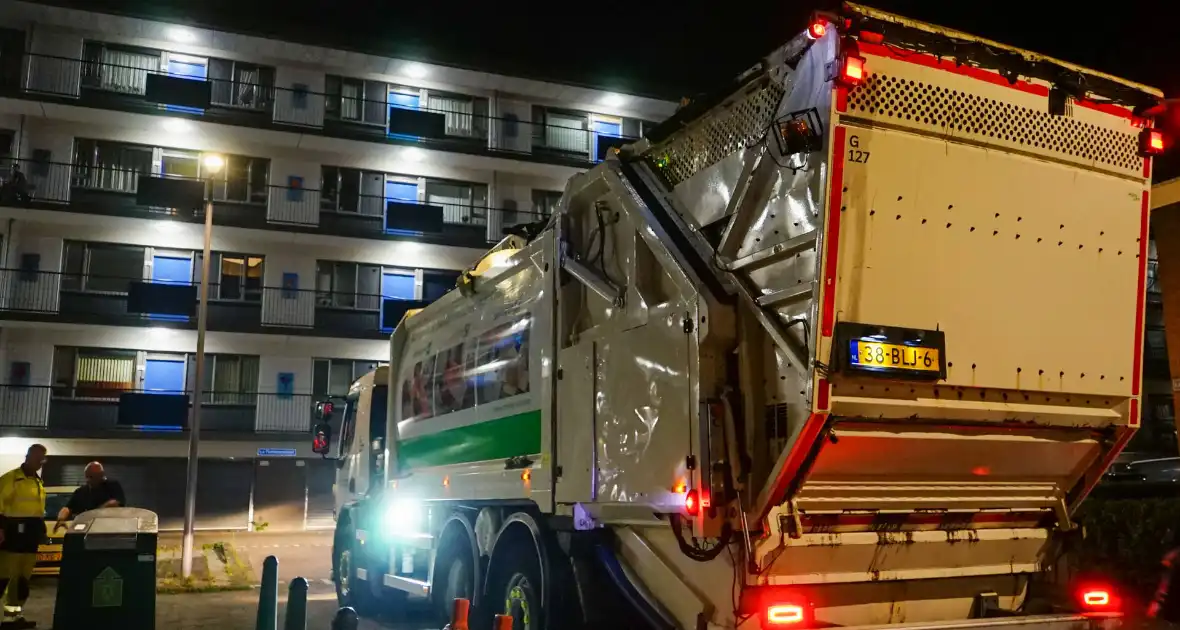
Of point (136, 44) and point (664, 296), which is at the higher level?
point (136, 44)

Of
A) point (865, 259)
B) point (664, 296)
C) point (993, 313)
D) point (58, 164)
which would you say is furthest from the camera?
point (58, 164)

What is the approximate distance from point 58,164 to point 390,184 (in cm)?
926

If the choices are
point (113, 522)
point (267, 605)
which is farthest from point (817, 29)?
point (113, 522)

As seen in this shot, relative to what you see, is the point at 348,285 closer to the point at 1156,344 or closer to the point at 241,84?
the point at 241,84

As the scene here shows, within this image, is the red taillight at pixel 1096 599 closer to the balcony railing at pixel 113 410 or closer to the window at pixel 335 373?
the balcony railing at pixel 113 410

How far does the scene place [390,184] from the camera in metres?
29.8

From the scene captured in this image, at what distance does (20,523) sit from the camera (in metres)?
9.20

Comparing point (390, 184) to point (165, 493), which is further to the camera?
point (390, 184)

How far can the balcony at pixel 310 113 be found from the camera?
86.3 ft

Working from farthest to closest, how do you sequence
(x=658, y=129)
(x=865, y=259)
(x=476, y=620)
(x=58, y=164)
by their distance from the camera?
(x=58, y=164)
(x=476, y=620)
(x=658, y=129)
(x=865, y=259)

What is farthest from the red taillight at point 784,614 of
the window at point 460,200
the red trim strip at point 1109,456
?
the window at point 460,200

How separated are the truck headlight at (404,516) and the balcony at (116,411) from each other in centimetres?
1483

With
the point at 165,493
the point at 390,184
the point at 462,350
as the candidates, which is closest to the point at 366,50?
the point at 390,184

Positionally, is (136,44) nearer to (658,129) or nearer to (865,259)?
(658,129)
